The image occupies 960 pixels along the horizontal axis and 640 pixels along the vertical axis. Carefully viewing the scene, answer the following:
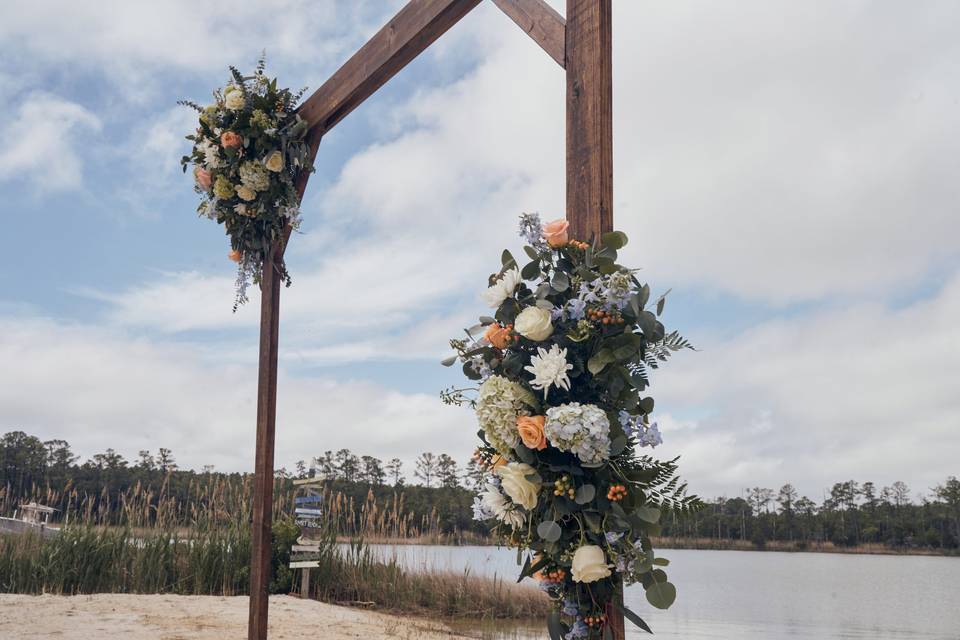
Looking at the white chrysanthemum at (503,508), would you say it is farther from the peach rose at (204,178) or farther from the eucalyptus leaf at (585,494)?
the peach rose at (204,178)

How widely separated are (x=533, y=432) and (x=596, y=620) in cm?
51

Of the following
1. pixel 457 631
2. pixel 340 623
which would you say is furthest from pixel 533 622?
pixel 340 623

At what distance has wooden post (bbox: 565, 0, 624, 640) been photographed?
233 centimetres

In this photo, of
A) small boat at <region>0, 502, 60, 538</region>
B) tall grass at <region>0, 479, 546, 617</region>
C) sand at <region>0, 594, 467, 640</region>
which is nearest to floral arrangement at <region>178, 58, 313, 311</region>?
sand at <region>0, 594, 467, 640</region>

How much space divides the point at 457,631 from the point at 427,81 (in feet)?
Answer: 13.1

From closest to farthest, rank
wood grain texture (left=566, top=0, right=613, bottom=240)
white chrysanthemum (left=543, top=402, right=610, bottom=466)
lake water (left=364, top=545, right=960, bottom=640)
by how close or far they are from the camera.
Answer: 1. white chrysanthemum (left=543, top=402, right=610, bottom=466)
2. wood grain texture (left=566, top=0, right=613, bottom=240)
3. lake water (left=364, top=545, right=960, bottom=640)

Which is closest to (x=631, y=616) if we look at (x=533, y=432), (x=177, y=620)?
(x=533, y=432)

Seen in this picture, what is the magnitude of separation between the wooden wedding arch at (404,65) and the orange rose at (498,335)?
1.21 ft

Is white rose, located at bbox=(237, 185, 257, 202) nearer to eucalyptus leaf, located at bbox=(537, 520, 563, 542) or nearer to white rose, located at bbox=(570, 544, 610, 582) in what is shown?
eucalyptus leaf, located at bbox=(537, 520, 563, 542)

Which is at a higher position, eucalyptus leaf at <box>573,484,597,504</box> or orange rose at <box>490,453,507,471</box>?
orange rose at <box>490,453,507,471</box>

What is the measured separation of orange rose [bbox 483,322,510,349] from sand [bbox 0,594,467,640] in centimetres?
341

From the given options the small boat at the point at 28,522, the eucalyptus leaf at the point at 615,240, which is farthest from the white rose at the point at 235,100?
the small boat at the point at 28,522

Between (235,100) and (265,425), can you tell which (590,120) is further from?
(265,425)

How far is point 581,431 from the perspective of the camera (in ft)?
6.36
